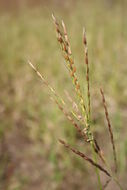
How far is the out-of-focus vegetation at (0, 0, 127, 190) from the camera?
1968 mm

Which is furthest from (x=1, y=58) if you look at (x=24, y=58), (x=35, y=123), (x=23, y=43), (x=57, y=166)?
(x=57, y=166)

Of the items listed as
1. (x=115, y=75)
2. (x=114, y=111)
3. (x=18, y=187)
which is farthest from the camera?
(x=115, y=75)

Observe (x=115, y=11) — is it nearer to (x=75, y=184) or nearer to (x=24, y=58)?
(x=24, y=58)

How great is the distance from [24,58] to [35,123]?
50.0 inches

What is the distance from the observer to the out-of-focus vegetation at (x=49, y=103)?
6.46 feet

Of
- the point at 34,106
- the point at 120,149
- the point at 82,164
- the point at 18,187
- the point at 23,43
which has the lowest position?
the point at 18,187

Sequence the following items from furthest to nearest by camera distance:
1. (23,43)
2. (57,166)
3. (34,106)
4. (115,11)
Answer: (115,11) < (23,43) < (34,106) < (57,166)

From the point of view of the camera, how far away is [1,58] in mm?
3604

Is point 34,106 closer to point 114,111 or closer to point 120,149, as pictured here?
point 114,111

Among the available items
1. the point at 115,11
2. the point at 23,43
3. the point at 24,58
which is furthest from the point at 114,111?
the point at 115,11

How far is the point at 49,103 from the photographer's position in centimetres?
265

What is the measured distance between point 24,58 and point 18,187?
190 centimetres

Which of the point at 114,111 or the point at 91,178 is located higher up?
the point at 114,111

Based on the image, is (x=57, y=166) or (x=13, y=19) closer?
(x=57, y=166)
